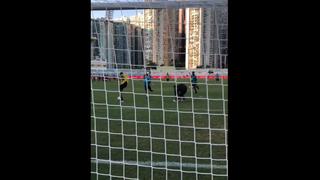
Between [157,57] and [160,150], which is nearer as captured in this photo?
[157,57]

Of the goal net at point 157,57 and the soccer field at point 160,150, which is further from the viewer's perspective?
the soccer field at point 160,150

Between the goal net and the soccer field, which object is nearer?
the goal net

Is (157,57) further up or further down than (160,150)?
further up

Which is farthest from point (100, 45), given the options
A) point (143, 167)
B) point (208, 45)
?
point (143, 167)
